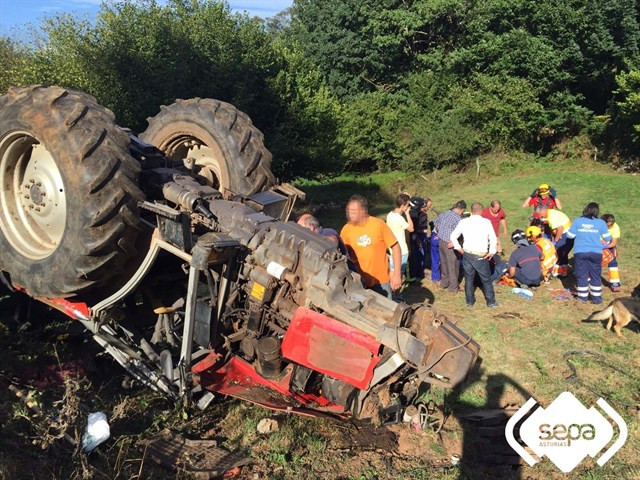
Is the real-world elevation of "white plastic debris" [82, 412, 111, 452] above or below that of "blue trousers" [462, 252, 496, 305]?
above

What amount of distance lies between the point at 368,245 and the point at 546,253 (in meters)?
4.76

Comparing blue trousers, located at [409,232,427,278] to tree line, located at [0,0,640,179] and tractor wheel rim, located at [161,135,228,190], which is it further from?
tree line, located at [0,0,640,179]

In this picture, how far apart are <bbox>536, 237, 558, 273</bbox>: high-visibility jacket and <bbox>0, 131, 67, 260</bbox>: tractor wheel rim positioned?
735 cm

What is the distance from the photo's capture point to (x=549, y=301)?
8055mm

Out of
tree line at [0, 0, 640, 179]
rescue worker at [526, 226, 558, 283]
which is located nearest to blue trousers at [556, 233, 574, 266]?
rescue worker at [526, 226, 558, 283]

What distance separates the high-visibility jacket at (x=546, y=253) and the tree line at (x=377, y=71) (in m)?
9.89

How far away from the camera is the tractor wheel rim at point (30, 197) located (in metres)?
4.11

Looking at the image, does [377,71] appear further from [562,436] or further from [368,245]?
[562,436]

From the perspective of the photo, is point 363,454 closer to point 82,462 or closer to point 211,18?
point 82,462

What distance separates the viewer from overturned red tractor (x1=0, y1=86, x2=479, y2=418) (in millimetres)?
3617

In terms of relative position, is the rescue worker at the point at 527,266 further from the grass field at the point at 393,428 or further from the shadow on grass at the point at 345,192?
the shadow on grass at the point at 345,192

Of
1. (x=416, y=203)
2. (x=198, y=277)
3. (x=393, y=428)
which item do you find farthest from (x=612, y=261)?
(x=198, y=277)

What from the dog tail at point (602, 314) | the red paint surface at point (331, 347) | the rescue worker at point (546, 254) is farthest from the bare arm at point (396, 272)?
the rescue worker at point (546, 254)

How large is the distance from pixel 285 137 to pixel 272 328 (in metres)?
13.6
